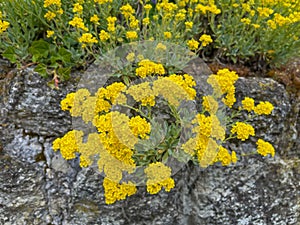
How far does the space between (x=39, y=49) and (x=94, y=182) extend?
1.06m

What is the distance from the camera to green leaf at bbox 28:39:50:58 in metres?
2.40

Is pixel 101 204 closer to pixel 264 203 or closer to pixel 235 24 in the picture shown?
pixel 264 203

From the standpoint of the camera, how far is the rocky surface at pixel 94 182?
2.29 m

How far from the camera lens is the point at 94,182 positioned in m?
2.28

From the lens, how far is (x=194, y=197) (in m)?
2.45

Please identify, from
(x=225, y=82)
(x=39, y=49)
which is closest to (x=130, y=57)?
(x=225, y=82)

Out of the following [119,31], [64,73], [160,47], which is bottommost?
[64,73]

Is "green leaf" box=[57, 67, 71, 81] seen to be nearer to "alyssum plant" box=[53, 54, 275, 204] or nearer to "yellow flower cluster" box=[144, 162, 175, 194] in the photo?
"alyssum plant" box=[53, 54, 275, 204]

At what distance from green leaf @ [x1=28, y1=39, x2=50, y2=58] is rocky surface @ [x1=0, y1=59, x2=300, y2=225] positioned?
0.16 meters

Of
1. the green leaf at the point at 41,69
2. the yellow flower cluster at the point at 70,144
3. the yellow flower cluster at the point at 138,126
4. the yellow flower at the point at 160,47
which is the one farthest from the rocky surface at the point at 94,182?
the yellow flower cluster at the point at 138,126

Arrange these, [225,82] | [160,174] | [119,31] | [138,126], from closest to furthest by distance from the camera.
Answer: [138,126]
[160,174]
[225,82]
[119,31]

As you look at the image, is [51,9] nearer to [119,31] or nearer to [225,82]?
[119,31]

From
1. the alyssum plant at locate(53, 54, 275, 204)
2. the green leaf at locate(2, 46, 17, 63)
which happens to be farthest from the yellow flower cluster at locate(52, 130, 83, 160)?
the green leaf at locate(2, 46, 17, 63)

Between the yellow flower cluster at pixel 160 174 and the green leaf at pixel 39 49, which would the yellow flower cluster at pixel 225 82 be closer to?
the yellow flower cluster at pixel 160 174
